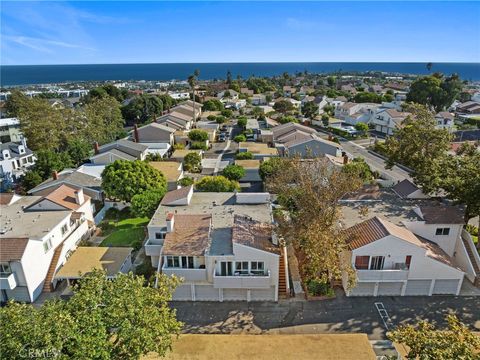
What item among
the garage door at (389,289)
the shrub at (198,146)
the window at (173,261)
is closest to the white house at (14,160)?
the shrub at (198,146)

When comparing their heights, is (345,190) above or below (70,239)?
above

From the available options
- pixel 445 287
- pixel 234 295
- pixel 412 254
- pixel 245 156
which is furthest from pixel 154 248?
pixel 245 156

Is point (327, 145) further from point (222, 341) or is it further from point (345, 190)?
point (222, 341)

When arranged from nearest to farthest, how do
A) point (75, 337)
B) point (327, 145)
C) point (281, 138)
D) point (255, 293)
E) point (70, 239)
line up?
point (75, 337), point (255, 293), point (70, 239), point (327, 145), point (281, 138)

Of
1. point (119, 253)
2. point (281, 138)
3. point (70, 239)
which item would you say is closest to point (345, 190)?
point (119, 253)

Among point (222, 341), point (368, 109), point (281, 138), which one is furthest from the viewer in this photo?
point (368, 109)

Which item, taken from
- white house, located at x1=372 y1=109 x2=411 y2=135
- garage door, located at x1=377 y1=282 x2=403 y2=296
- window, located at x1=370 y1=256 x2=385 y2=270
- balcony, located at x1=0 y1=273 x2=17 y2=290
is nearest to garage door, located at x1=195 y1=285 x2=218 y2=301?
window, located at x1=370 y1=256 x2=385 y2=270

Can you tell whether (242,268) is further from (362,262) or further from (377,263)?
(377,263)

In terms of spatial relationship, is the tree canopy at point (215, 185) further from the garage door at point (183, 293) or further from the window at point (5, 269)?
the window at point (5, 269)
